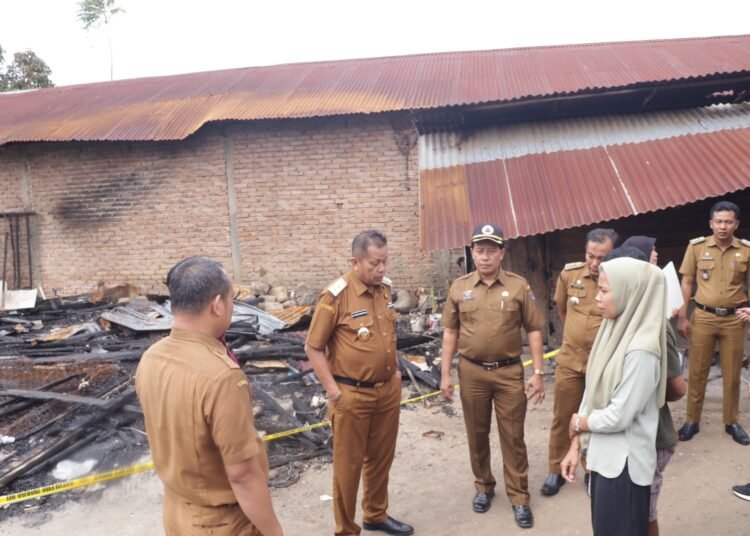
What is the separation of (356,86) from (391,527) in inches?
326

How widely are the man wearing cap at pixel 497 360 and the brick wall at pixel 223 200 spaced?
5.97 metres

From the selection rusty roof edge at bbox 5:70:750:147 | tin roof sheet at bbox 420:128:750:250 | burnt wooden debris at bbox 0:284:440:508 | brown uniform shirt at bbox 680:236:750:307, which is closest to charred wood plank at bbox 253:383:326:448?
burnt wooden debris at bbox 0:284:440:508

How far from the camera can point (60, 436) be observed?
16.2 feet

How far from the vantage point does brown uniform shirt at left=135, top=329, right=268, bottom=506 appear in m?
1.77

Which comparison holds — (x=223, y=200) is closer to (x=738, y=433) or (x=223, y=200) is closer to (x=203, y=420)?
(x=738, y=433)

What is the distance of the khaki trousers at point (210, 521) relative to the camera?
1.90 meters

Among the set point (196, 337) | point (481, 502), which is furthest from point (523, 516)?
point (196, 337)

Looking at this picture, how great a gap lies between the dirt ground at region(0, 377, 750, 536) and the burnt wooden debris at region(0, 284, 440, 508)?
36cm

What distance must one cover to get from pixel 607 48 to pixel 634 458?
31.0 ft

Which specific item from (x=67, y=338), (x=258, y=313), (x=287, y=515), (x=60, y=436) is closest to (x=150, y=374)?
(x=287, y=515)

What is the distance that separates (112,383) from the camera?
6.15 metres

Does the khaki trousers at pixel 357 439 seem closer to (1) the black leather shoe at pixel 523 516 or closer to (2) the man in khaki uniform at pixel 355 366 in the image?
(2) the man in khaki uniform at pixel 355 366

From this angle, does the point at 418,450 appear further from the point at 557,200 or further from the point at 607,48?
the point at 607,48

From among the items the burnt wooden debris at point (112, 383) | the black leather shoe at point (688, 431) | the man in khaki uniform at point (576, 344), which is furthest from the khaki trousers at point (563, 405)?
the burnt wooden debris at point (112, 383)
